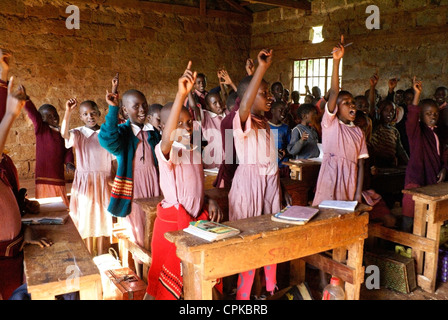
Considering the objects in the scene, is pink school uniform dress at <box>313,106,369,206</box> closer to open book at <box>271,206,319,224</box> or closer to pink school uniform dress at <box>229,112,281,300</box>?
pink school uniform dress at <box>229,112,281,300</box>

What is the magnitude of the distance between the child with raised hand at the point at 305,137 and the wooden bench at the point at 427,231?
161 cm

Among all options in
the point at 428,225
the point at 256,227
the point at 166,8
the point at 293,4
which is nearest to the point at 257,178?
the point at 256,227

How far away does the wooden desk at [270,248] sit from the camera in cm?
214

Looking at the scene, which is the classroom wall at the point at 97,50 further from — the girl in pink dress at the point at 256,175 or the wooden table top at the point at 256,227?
the wooden table top at the point at 256,227

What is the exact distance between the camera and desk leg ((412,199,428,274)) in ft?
11.2

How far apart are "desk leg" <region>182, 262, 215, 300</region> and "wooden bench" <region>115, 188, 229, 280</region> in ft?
2.62

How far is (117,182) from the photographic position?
3258 mm

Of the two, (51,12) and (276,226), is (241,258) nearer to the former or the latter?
(276,226)

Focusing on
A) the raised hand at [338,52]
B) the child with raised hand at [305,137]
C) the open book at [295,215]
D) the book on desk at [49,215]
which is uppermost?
the raised hand at [338,52]

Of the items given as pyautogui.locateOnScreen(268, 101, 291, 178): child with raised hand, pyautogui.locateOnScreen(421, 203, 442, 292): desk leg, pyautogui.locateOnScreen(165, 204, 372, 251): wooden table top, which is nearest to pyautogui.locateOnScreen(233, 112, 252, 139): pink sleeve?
pyautogui.locateOnScreen(165, 204, 372, 251): wooden table top

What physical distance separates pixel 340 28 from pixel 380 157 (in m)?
4.39

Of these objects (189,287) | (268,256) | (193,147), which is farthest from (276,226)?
(193,147)

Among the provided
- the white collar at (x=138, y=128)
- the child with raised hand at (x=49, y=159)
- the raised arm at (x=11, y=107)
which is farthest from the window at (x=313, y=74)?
the raised arm at (x=11, y=107)

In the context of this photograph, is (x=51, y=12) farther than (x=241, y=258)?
Yes
